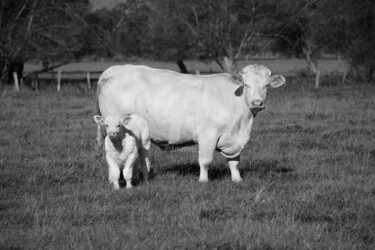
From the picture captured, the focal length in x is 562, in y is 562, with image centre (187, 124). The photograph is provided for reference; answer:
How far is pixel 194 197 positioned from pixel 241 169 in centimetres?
232

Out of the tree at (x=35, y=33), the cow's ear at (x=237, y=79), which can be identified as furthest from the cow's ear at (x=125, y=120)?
the tree at (x=35, y=33)

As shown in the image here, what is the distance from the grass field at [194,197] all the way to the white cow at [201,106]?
1.77 ft

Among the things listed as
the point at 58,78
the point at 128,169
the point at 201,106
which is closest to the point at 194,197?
the point at 128,169

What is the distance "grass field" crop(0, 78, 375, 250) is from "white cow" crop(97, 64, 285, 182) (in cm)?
54

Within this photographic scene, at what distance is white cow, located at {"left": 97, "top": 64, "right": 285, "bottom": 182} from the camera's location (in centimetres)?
789

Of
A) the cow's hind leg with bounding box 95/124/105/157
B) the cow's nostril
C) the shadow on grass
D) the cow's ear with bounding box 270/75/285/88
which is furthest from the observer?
the cow's hind leg with bounding box 95/124/105/157

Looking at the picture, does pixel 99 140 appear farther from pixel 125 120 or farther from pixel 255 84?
pixel 255 84

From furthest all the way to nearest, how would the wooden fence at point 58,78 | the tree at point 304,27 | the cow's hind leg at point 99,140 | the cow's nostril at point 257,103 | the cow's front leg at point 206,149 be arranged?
the tree at point 304,27 < the wooden fence at point 58,78 < the cow's hind leg at point 99,140 < the cow's front leg at point 206,149 < the cow's nostril at point 257,103

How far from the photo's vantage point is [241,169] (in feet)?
29.6

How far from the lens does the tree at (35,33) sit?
28.3m

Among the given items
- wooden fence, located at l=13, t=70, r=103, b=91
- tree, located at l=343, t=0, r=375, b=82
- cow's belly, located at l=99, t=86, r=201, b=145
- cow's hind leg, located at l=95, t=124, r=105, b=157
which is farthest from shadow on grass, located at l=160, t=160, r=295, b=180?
tree, located at l=343, t=0, r=375, b=82

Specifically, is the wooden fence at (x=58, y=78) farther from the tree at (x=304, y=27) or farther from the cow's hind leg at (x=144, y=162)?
the cow's hind leg at (x=144, y=162)

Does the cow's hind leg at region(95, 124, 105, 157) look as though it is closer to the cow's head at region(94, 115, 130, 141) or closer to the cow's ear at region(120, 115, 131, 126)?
the cow's ear at region(120, 115, 131, 126)

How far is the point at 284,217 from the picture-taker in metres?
6.00
